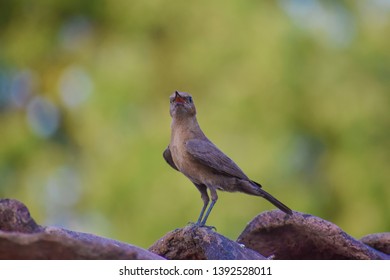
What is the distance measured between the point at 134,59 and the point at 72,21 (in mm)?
1404

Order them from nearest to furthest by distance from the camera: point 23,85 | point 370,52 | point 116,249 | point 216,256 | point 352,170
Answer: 1. point 116,249
2. point 216,256
3. point 352,170
4. point 370,52
5. point 23,85

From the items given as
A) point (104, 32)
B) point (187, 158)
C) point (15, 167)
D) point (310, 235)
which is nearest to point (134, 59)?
point (104, 32)

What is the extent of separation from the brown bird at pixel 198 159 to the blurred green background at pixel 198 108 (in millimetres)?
4200

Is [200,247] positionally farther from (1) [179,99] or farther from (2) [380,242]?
(1) [179,99]

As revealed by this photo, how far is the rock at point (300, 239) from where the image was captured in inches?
84.9

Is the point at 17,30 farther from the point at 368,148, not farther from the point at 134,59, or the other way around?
the point at 368,148

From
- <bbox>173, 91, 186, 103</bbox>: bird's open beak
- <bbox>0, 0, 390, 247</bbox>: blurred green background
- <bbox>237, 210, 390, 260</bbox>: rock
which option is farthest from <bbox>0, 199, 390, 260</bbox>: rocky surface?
<bbox>0, 0, 390, 247</bbox>: blurred green background

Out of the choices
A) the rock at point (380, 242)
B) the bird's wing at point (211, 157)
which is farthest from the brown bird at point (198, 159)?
the rock at point (380, 242)

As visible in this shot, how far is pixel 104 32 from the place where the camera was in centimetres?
931

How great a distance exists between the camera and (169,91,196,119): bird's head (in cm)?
281

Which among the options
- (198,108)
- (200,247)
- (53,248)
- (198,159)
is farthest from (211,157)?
(198,108)

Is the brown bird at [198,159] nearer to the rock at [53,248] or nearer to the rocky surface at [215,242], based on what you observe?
the rocky surface at [215,242]

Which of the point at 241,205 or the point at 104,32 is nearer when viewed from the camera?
the point at 241,205

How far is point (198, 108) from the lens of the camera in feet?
25.9
